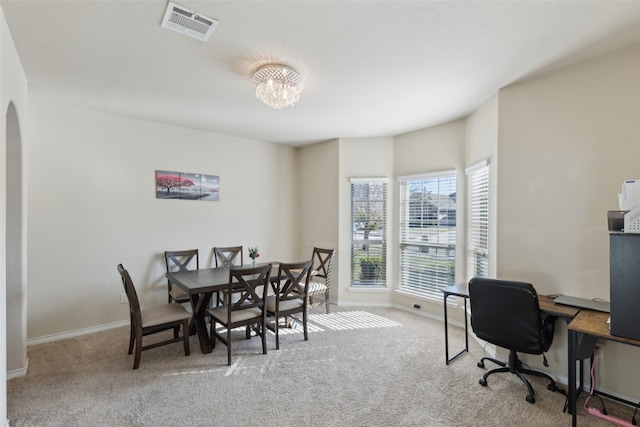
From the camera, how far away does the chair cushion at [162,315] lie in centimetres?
286

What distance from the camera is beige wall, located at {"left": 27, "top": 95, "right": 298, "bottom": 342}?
334cm

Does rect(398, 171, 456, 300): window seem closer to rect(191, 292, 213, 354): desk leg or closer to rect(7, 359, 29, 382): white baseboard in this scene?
rect(191, 292, 213, 354): desk leg

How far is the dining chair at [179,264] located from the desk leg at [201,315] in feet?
1.64

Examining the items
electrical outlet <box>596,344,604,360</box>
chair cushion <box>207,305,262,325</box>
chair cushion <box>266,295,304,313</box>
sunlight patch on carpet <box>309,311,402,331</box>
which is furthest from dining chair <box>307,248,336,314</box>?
electrical outlet <box>596,344,604,360</box>

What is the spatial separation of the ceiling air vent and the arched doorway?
1753 mm

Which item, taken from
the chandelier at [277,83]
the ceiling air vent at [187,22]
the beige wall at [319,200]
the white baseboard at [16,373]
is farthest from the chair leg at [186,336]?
the ceiling air vent at [187,22]

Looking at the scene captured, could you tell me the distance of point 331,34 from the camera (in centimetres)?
212

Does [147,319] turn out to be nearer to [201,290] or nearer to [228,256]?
[201,290]

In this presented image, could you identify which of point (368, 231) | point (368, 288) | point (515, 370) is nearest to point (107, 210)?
point (368, 231)

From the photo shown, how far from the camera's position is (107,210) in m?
3.73

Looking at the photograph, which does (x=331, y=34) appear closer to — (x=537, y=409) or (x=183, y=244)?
(x=537, y=409)

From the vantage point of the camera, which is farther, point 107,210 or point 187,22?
point 107,210

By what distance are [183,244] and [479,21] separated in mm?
4204

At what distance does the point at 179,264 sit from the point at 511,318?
3.87 meters
